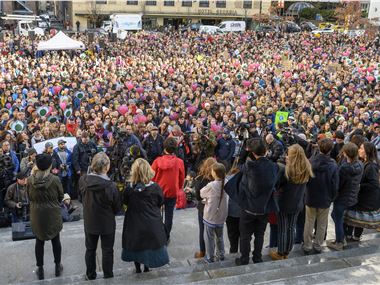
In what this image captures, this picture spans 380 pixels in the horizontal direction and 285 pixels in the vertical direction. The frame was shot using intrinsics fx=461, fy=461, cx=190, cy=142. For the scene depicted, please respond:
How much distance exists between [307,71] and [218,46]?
10.2m

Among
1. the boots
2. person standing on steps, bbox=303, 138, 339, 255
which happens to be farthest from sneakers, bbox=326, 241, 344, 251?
the boots

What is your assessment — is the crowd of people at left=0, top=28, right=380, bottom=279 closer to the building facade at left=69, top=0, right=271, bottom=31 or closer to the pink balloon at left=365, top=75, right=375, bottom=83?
the pink balloon at left=365, top=75, right=375, bottom=83

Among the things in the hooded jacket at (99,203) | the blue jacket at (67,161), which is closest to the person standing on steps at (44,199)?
the hooded jacket at (99,203)

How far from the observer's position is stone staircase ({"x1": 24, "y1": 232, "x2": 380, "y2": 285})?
14.0 ft

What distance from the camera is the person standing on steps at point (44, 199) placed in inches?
186

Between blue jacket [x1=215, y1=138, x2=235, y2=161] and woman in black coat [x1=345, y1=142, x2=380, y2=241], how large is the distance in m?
3.79

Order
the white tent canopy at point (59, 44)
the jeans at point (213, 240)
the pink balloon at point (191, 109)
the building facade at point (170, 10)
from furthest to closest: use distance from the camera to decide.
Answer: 1. the building facade at point (170, 10)
2. the white tent canopy at point (59, 44)
3. the pink balloon at point (191, 109)
4. the jeans at point (213, 240)

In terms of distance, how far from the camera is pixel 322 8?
191 feet

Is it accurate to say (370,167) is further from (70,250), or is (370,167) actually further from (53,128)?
(53,128)

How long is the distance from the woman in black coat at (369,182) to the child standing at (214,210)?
1.66 m

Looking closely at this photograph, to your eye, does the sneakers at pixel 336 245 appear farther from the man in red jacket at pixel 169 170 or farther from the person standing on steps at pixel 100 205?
the person standing on steps at pixel 100 205

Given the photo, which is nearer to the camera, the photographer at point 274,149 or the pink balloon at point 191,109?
the photographer at point 274,149

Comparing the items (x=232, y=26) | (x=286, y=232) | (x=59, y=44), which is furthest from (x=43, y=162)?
(x=232, y=26)

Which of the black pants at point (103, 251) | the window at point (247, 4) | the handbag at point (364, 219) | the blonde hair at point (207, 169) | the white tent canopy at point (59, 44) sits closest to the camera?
the black pants at point (103, 251)
